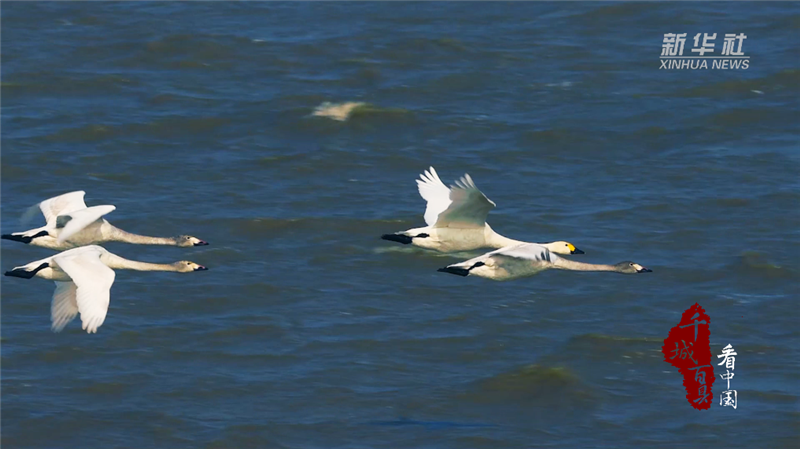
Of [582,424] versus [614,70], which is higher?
[614,70]

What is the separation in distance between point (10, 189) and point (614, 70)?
56.9 ft

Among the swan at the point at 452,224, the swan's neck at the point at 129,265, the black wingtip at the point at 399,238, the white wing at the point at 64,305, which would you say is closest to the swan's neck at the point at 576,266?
the swan at the point at 452,224

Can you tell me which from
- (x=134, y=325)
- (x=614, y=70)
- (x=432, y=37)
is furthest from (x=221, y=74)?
(x=134, y=325)

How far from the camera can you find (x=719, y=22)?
45.3m

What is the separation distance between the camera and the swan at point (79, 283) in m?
19.9

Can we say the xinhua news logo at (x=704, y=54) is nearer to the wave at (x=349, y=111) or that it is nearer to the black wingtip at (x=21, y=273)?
the wave at (x=349, y=111)

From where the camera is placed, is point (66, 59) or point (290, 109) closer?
point (290, 109)

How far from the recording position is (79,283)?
66.5ft

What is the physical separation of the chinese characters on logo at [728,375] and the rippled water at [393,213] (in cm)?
23

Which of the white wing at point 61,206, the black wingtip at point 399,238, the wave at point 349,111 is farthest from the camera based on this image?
the wave at point 349,111

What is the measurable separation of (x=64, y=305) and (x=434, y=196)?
6296 millimetres

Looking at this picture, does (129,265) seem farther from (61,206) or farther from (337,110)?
(337,110)

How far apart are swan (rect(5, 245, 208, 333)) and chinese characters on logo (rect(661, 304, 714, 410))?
1178cm

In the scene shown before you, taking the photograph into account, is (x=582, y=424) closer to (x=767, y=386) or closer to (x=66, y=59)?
(x=767, y=386)
